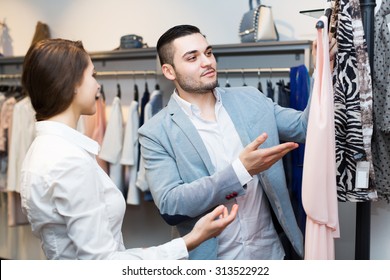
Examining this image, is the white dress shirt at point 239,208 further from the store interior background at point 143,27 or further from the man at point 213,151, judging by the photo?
the store interior background at point 143,27

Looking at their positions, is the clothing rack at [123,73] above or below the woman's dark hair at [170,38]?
below

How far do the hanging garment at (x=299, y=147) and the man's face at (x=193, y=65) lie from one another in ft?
2.26

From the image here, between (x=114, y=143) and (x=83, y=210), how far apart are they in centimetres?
188

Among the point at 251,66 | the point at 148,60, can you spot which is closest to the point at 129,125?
the point at 148,60

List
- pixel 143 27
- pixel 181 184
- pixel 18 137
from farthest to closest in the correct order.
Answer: pixel 18 137 < pixel 143 27 < pixel 181 184

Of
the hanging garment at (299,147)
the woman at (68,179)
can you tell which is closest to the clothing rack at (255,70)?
the hanging garment at (299,147)

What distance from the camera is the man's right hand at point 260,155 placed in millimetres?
1303

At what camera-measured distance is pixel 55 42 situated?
123cm

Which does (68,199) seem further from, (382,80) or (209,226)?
(382,80)

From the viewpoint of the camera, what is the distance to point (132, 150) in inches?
115

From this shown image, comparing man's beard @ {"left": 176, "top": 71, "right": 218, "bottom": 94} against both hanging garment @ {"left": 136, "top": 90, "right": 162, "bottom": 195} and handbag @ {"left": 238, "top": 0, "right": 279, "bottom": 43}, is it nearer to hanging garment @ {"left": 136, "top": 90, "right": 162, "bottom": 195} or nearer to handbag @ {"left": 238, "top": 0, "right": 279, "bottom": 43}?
handbag @ {"left": 238, "top": 0, "right": 279, "bottom": 43}

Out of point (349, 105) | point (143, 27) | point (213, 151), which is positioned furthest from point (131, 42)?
point (349, 105)
